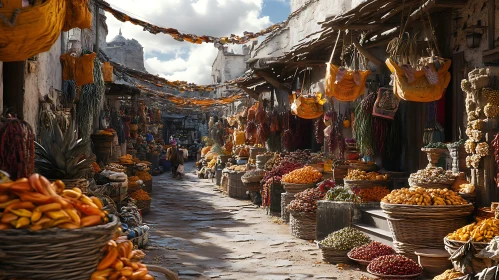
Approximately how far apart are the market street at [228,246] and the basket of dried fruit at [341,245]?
170 millimetres

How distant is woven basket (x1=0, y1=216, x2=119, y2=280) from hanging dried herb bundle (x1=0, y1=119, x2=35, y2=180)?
4.69 ft

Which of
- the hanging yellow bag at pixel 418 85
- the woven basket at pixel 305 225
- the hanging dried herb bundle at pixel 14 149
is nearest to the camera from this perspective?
the hanging dried herb bundle at pixel 14 149

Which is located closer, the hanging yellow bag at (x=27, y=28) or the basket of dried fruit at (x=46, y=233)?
the basket of dried fruit at (x=46, y=233)

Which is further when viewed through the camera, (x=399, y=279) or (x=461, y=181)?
(x=461, y=181)

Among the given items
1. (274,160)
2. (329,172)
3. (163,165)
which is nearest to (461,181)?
(329,172)

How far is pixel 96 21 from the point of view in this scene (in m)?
13.3

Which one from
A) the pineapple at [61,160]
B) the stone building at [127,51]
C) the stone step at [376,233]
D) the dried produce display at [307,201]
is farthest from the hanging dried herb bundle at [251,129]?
the stone building at [127,51]

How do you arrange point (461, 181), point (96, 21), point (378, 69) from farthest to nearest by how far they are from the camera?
point (96, 21), point (378, 69), point (461, 181)

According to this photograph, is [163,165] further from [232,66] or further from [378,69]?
[378,69]

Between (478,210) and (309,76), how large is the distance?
8.37 metres

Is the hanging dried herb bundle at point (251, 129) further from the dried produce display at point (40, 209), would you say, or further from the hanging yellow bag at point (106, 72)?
the dried produce display at point (40, 209)

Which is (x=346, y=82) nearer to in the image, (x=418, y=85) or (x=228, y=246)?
(x=418, y=85)

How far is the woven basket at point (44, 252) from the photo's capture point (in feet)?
8.61

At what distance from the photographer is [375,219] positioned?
8203mm
